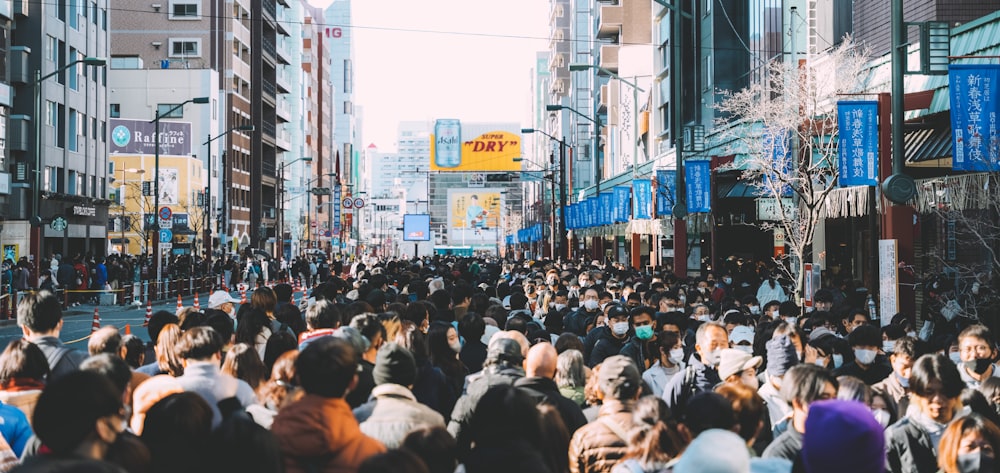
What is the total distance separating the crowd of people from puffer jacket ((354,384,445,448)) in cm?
1

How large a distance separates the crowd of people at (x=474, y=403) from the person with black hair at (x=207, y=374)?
15mm

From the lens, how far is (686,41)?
57.9 meters

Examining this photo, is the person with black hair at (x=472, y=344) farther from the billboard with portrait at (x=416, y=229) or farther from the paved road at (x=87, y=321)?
the billboard with portrait at (x=416, y=229)

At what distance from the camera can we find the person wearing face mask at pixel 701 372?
838 cm

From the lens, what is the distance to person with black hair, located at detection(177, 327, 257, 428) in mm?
6664

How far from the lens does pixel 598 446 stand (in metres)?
6.07

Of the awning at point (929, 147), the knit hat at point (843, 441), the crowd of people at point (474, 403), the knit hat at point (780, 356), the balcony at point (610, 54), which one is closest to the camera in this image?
the crowd of people at point (474, 403)

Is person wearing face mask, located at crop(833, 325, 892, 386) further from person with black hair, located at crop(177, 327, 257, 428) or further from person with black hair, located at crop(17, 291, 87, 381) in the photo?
person with black hair, located at crop(17, 291, 87, 381)

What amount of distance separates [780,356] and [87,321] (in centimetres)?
2674

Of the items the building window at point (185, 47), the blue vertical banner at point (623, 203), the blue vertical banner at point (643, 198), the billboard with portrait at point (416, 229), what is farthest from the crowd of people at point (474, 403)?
the billboard with portrait at point (416, 229)

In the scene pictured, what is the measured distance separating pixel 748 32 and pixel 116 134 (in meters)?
41.2

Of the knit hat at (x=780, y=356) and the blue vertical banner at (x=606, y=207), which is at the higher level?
the blue vertical banner at (x=606, y=207)

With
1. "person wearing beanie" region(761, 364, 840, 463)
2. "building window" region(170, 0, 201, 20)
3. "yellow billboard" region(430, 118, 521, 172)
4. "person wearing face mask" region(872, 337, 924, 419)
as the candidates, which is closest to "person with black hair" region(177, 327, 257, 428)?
"person wearing beanie" region(761, 364, 840, 463)

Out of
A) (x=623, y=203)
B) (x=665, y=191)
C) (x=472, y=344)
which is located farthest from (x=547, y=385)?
(x=623, y=203)
